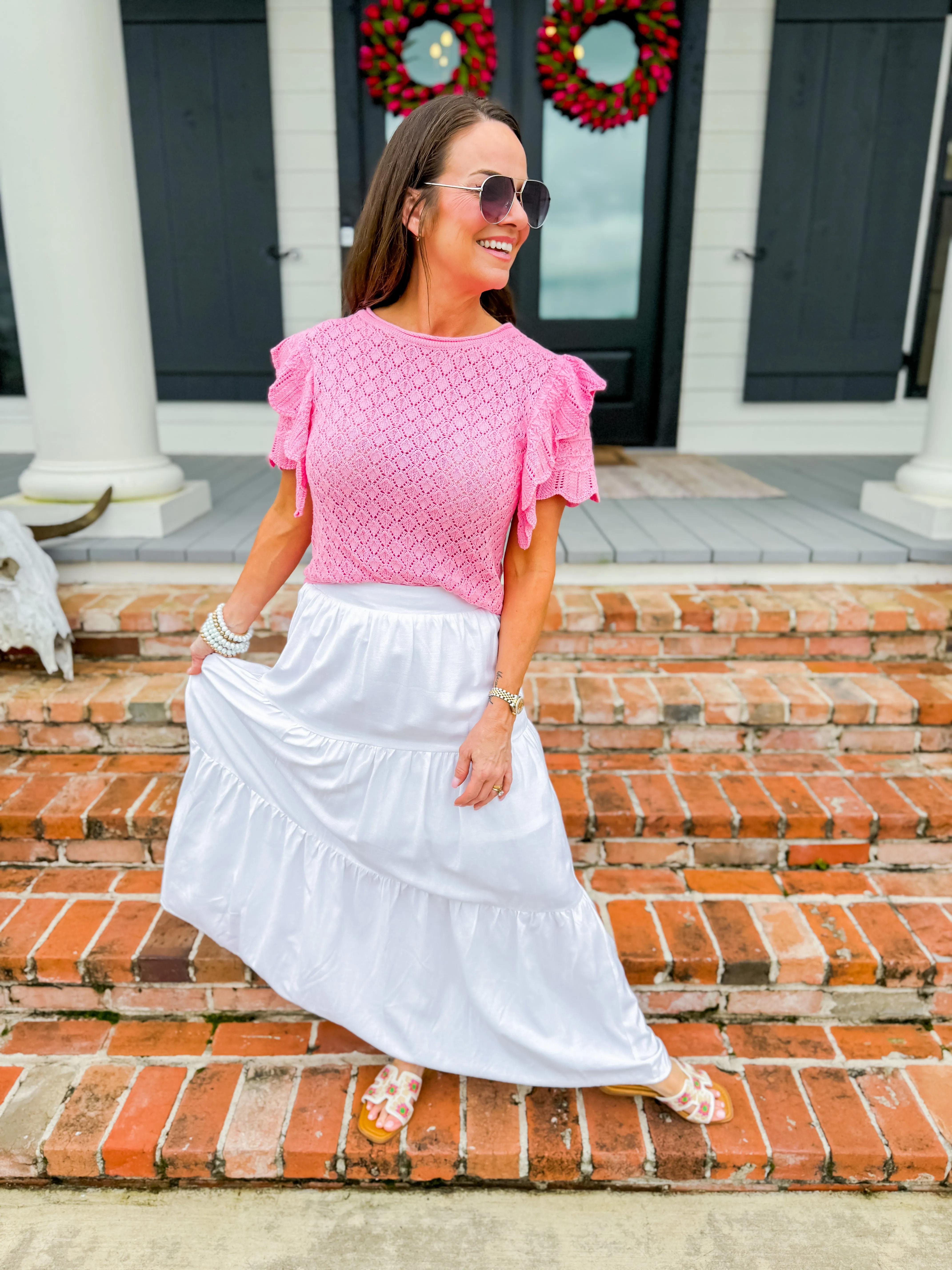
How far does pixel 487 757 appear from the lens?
4.38ft

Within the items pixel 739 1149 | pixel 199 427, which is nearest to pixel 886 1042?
pixel 739 1149

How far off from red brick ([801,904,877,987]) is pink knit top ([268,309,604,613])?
48.4 inches

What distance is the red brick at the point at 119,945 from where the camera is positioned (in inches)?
71.9

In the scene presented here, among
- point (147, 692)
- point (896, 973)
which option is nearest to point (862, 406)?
point (896, 973)

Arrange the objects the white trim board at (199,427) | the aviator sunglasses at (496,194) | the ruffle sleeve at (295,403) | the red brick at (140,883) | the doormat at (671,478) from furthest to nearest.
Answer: the white trim board at (199,427) < the doormat at (671,478) < the red brick at (140,883) < the ruffle sleeve at (295,403) < the aviator sunglasses at (496,194)

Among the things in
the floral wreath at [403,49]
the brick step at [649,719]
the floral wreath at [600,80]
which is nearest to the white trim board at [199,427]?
the floral wreath at [403,49]

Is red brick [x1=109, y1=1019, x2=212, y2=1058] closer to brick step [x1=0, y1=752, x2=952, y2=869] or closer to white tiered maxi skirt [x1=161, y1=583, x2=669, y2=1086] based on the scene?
white tiered maxi skirt [x1=161, y1=583, x2=669, y2=1086]

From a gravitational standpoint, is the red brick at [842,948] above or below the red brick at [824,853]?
below

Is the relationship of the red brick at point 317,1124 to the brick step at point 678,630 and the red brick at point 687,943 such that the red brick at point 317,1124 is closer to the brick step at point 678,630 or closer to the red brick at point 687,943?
the red brick at point 687,943

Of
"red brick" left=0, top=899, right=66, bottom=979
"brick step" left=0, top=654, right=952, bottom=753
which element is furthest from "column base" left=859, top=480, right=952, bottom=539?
"red brick" left=0, top=899, right=66, bottom=979

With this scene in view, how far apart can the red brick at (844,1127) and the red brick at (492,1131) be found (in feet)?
1.52

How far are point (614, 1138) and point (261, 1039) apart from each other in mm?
770

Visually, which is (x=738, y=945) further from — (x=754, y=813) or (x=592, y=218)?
(x=592, y=218)

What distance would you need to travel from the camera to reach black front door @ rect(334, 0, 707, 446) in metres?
4.54
